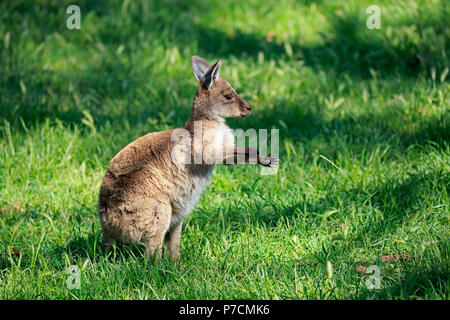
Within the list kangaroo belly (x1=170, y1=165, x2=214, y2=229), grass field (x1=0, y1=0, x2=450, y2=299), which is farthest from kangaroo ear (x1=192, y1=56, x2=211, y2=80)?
grass field (x1=0, y1=0, x2=450, y2=299)

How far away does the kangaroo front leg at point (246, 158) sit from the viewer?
393cm

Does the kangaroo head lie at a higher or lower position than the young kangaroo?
higher

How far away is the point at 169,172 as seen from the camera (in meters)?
4.04

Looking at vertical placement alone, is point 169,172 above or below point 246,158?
below

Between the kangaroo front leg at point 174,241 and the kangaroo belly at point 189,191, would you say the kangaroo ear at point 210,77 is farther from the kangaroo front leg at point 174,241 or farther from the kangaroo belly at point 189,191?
the kangaroo front leg at point 174,241

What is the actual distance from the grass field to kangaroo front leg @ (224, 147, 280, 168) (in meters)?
0.53

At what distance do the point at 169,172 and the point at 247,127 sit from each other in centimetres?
202

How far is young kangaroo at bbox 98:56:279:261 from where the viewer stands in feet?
12.7

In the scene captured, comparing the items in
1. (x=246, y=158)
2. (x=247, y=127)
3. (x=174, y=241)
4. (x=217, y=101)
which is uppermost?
(x=217, y=101)

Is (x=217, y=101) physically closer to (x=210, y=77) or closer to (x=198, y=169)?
(x=210, y=77)

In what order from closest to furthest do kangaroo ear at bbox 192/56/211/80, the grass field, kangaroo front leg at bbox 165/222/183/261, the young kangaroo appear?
the grass field
the young kangaroo
kangaroo front leg at bbox 165/222/183/261
kangaroo ear at bbox 192/56/211/80

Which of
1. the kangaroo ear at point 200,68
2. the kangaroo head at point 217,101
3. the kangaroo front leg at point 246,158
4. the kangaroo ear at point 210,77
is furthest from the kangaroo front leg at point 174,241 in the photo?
the kangaroo ear at point 200,68

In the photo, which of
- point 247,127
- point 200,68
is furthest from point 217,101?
point 247,127

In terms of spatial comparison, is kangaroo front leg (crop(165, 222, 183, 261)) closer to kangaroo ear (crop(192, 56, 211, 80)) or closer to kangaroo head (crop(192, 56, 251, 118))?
kangaroo head (crop(192, 56, 251, 118))
